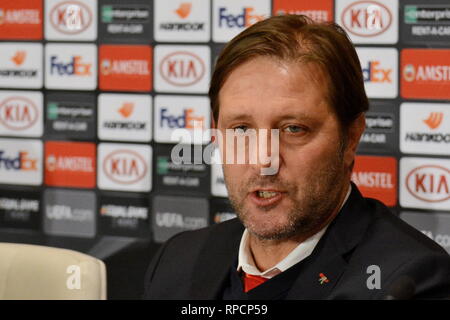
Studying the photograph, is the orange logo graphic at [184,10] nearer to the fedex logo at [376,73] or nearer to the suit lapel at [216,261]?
the fedex logo at [376,73]

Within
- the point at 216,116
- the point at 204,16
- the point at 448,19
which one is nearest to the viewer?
the point at 216,116

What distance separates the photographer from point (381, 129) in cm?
211

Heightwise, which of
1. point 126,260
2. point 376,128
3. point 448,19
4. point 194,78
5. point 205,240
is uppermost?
point 448,19

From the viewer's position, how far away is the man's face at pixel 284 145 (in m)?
1.23

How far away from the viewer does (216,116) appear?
1.39 metres

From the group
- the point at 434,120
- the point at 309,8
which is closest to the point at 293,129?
the point at 434,120

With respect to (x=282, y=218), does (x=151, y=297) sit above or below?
below

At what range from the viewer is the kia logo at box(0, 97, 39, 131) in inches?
101

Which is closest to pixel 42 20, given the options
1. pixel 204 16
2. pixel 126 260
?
pixel 204 16

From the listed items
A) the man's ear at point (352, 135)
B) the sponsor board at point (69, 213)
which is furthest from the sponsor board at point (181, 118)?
the man's ear at point (352, 135)

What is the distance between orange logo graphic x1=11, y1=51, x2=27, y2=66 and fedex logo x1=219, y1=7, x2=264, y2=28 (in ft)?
2.48
